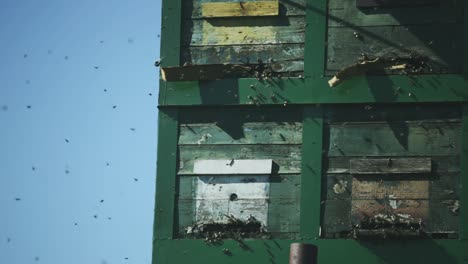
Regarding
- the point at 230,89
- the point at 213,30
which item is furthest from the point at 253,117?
the point at 213,30

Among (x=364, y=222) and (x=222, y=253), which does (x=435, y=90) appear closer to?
(x=364, y=222)

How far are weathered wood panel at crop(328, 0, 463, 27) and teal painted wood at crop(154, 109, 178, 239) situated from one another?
2574mm

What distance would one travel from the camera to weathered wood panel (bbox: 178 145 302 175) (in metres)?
12.7

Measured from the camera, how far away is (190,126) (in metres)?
13.0

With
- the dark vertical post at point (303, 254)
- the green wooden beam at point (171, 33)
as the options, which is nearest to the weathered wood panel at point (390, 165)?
the dark vertical post at point (303, 254)

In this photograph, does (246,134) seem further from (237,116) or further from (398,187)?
(398,187)

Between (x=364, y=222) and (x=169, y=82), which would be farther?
(x=169, y=82)

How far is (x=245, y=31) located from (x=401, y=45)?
7.03 feet

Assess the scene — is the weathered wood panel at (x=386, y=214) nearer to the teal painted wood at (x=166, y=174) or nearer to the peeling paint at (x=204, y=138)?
the peeling paint at (x=204, y=138)

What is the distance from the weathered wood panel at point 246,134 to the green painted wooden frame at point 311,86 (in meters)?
0.32

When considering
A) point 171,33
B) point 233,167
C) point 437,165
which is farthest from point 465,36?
point 171,33

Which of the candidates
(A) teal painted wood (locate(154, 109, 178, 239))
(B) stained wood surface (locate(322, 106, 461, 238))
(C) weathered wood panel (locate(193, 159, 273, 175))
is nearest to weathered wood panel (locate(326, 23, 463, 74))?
(B) stained wood surface (locate(322, 106, 461, 238))

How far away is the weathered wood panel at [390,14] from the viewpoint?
41.6 ft

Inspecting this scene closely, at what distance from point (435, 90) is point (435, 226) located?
5.84 feet
